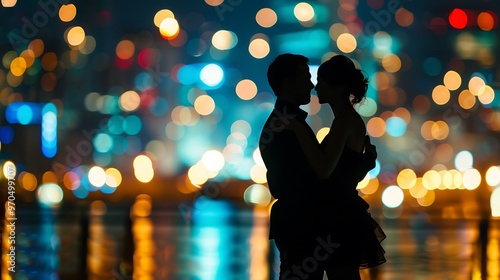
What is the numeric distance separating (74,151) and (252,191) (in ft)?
51.8

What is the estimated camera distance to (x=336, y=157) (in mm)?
5977

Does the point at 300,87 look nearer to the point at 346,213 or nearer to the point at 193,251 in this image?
the point at 346,213

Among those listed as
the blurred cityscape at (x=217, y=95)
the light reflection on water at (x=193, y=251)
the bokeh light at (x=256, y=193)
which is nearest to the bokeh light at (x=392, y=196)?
the blurred cityscape at (x=217, y=95)

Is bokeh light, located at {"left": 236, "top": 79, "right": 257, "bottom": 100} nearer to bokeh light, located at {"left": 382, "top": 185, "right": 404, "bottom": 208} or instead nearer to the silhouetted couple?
bokeh light, located at {"left": 382, "top": 185, "right": 404, "bottom": 208}

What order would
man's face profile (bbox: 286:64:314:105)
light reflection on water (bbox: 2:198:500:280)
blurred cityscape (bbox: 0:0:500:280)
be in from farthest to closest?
blurred cityscape (bbox: 0:0:500:280), light reflection on water (bbox: 2:198:500:280), man's face profile (bbox: 286:64:314:105)

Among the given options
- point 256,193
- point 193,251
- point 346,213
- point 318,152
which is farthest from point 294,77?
point 256,193

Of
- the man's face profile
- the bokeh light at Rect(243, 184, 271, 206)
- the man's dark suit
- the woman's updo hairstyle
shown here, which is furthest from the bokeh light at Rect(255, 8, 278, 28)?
the man's dark suit

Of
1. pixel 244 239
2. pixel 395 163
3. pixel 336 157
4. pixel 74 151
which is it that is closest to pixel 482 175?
pixel 395 163

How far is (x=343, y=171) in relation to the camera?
20.0 ft

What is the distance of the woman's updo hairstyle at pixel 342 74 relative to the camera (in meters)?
6.23

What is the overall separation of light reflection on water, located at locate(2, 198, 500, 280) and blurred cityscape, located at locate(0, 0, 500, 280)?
86.0 feet

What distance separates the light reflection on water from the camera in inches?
494

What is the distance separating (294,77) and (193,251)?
410 inches

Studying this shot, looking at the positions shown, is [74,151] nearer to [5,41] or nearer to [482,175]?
[5,41]
